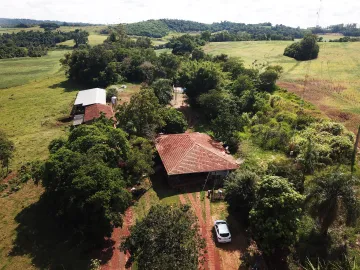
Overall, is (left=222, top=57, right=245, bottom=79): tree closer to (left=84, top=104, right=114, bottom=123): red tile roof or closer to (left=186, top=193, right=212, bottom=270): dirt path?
(left=84, top=104, right=114, bottom=123): red tile roof

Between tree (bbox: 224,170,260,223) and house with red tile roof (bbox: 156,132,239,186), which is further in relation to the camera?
house with red tile roof (bbox: 156,132,239,186)

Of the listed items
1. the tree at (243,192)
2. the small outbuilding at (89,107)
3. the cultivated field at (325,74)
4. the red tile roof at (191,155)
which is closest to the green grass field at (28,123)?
the small outbuilding at (89,107)

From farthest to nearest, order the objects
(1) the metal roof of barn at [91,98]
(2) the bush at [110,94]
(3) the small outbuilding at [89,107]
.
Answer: (2) the bush at [110,94]
(1) the metal roof of barn at [91,98]
(3) the small outbuilding at [89,107]

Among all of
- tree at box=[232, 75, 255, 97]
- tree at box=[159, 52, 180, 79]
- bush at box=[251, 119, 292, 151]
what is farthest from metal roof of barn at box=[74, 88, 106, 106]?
bush at box=[251, 119, 292, 151]

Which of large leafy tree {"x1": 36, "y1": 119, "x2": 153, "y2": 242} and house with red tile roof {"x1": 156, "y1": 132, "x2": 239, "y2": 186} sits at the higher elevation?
large leafy tree {"x1": 36, "y1": 119, "x2": 153, "y2": 242}

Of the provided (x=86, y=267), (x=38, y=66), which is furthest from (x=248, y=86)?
(x=38, y=66)

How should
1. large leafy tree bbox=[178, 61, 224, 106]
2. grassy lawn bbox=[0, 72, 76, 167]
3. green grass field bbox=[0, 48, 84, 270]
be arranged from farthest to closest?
large leafy tree bbox=[178, 61, 224, 106] < grassy lawn bbox=[0, 72, 76, 167] < green grass field bbox=[0, 48, 84, 270]

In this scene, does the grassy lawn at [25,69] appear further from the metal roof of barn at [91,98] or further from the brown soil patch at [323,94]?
the brown soil patch at [323,94]
